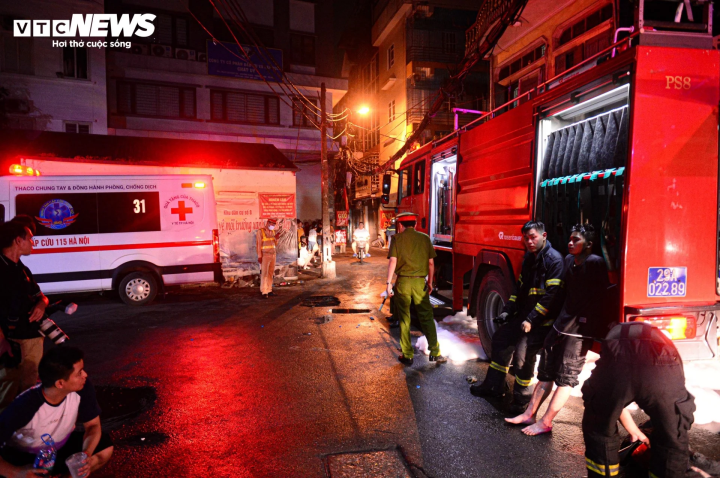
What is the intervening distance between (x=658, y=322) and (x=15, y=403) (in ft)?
14.6

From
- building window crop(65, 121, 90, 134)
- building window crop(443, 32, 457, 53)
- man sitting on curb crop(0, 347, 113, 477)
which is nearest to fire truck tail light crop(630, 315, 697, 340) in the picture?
man sitting on curb crop(0, 347, 113, 477)

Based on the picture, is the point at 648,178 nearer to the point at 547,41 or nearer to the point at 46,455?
the point at 46,455

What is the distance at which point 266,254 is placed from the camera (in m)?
10.5

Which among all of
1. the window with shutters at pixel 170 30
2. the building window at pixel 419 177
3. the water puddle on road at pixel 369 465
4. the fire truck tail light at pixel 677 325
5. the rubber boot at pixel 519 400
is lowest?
the water puddle on road at pixel 369 465

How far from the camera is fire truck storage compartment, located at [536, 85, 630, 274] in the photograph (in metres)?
3.62

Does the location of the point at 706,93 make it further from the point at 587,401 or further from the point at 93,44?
the point at 93,44

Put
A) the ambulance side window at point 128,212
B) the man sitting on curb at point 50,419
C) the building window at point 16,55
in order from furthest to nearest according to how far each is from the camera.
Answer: the building window at point 16,55 < the ambulance side window at point 128,212 < the man sitting on curb at point 50,419

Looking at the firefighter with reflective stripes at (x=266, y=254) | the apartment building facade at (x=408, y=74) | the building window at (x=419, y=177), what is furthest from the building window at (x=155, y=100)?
the building window at (x=419, y=177)

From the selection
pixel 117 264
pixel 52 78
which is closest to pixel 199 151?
pixel 117 264

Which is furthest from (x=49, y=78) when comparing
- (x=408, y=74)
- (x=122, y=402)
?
(x=408, y=74)

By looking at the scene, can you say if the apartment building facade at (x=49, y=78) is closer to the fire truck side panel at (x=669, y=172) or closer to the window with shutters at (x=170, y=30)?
the window with shutters at (x=170, y=30)

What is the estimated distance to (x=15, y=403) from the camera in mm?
2242

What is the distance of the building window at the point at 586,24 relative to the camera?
1162 centimetres

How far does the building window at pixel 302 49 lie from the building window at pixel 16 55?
1113cm
